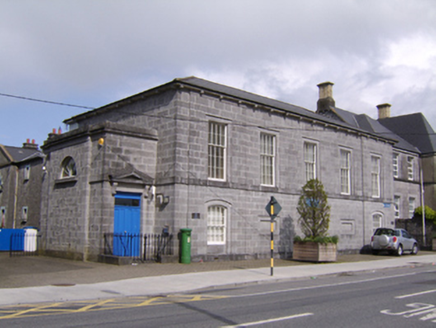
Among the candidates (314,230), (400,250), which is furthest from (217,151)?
(400,250)

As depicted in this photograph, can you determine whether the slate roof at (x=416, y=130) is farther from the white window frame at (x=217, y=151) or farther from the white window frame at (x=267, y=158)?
the white window frame at (x=217, y=151)

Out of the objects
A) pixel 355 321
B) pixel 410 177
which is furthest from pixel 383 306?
pixel 410 177

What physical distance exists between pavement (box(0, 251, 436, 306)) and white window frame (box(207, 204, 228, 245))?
44.4 inches

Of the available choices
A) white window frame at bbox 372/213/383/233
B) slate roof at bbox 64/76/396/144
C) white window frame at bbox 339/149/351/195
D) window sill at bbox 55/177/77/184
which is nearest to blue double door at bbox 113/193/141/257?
window sill at bbox 55/177/77/184

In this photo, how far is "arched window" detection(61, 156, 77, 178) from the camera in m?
20.3

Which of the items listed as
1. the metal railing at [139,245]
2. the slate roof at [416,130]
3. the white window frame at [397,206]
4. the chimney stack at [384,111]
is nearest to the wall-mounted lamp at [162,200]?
the metal railing at [139,245]

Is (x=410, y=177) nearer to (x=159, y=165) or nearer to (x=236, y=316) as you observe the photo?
(x=159, y=165)

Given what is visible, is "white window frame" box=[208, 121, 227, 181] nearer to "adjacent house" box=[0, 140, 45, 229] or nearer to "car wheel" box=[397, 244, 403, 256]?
"adjacent house" box=[0, 140, 45, 229]

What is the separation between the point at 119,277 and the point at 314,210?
431 inches

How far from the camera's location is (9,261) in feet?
59.0

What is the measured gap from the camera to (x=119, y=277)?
14.0 meters

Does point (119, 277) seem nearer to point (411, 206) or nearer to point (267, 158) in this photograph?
point (267, 158)

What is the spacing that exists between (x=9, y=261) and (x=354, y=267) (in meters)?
14.2

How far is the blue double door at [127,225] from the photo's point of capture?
18.1m
